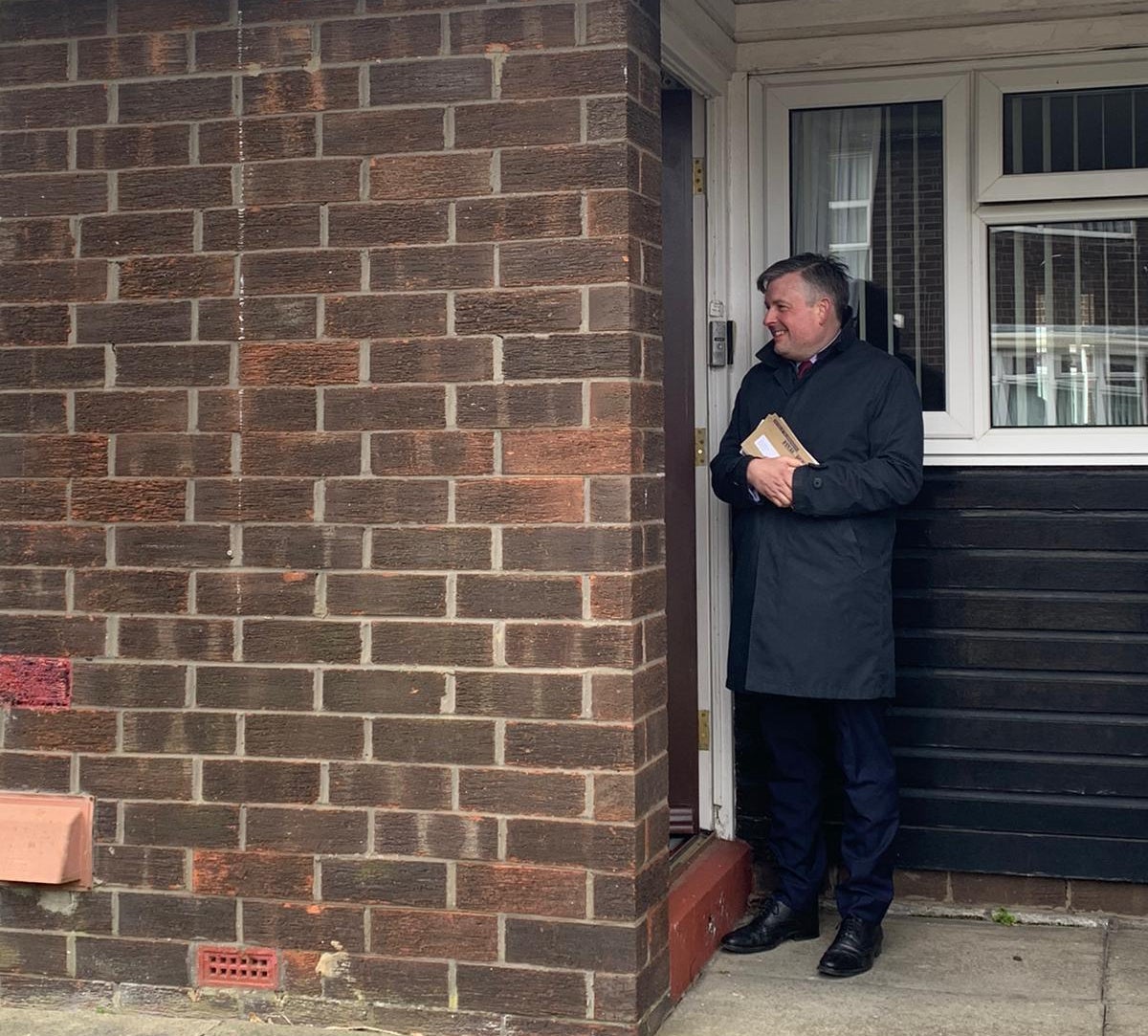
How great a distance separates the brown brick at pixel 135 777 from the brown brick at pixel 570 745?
0.89 m

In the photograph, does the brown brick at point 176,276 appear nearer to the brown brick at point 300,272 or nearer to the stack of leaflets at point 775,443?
the brown brick at point 300,272

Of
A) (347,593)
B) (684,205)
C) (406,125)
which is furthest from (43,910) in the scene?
(684,205)

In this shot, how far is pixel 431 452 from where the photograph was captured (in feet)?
12.8

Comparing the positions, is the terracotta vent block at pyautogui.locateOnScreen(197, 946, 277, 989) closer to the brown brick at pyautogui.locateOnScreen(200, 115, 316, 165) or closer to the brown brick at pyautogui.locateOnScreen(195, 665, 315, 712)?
the brown brick at pyautogui.locateOnScreen(195, 665, 315, 712)

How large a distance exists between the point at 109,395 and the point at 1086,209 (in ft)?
9.70

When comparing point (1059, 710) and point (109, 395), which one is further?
point (1059, 710)

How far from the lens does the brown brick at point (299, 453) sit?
13.0 ft

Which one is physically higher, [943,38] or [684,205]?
[943,38]

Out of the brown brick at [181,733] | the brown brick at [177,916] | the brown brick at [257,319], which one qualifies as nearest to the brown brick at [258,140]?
the brown brick at [257,319]

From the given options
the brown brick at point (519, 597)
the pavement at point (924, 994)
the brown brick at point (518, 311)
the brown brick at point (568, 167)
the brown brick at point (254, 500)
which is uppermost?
the brown brick at point (568, 167)

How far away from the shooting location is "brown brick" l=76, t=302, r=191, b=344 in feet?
13.3

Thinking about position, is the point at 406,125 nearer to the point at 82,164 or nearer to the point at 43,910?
the point at 82,164

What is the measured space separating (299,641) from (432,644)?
36cm

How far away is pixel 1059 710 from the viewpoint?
4828 mm
